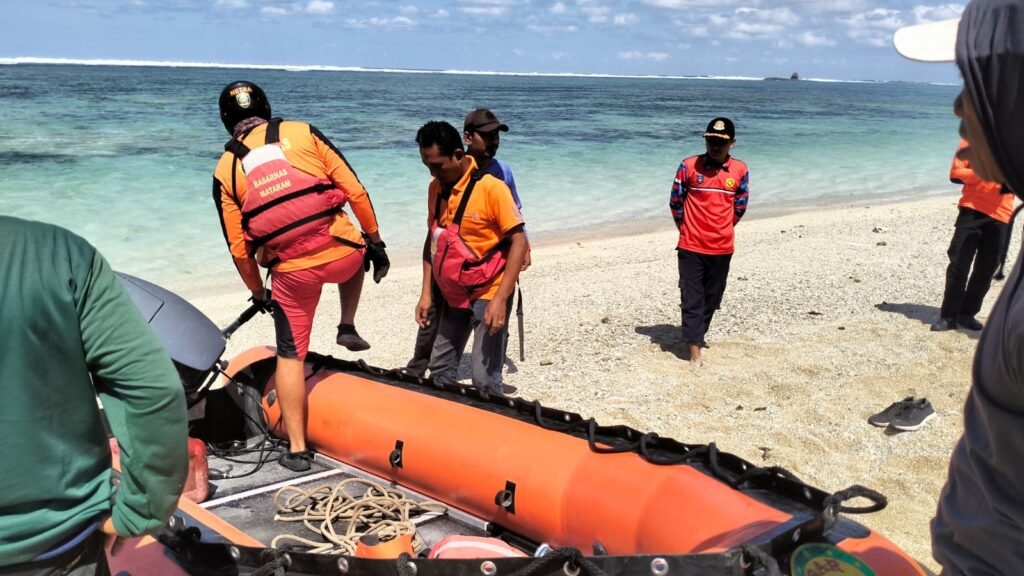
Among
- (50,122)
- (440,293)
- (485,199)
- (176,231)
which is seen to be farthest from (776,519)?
(50,122)

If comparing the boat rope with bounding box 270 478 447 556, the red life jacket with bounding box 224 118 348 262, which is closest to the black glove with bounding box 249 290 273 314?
the red life jacket with bounding box 224 118 348 262

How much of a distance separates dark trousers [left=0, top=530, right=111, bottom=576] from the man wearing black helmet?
180 cm

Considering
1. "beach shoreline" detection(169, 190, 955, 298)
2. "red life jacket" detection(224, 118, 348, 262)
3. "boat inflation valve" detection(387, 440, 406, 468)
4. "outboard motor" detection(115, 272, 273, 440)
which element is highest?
"red life jacket" detection(224, 118, 348, 262)

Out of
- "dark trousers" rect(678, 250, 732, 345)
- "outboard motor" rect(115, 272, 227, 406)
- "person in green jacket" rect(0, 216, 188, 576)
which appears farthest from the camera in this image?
"dark trousers" rect(678, 250, 732, 345)

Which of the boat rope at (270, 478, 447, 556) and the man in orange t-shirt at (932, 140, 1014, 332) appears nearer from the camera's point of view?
the boat rope at (270, 478, 447, 556)

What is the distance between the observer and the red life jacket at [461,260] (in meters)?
3.60

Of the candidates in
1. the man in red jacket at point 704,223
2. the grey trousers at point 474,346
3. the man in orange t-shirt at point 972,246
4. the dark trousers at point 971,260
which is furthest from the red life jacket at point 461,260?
the dark trousers at point 971,260

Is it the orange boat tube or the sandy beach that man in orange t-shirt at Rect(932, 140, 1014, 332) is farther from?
the orange boat tube

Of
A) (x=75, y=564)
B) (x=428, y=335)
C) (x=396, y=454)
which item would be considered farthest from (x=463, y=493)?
(x=75, y=564)

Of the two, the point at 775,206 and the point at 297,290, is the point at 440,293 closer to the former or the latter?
the point at 297,290

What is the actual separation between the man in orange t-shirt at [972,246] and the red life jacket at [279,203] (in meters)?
3.80

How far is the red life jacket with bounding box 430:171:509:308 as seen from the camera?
360 cm

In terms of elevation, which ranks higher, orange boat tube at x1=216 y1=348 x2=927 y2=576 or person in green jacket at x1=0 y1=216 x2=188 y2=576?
person in green jacket at x1=0 y1=216 x2=188 y2=576

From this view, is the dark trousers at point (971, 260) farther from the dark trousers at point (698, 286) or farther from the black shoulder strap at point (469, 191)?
the black shoulder strap at point (469, 191)
